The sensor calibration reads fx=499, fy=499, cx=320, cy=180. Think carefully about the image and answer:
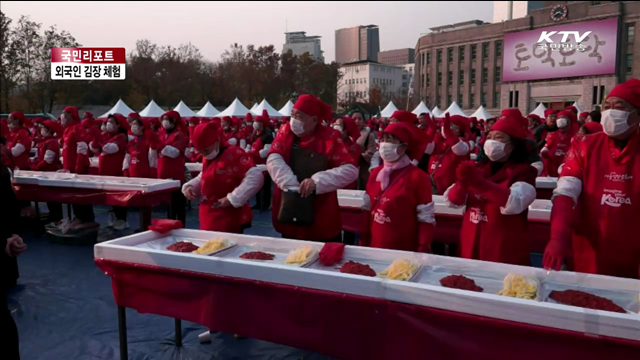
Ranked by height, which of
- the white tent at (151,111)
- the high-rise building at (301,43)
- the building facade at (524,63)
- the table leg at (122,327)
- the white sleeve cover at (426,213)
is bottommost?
the table leg at (122,327)

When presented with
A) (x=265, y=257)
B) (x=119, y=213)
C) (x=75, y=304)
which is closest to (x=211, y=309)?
(x=265, y=257)

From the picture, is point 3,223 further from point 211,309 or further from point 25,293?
point 25,293

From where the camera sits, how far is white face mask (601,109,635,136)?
97.4 inches

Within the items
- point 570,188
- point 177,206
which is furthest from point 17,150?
point 570,188

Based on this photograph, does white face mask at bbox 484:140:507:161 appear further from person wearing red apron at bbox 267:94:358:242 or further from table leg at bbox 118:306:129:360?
table leg at bbox 118:306:129:360

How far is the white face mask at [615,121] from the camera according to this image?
247cm

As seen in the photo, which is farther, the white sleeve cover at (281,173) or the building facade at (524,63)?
the building facade at (524,63)

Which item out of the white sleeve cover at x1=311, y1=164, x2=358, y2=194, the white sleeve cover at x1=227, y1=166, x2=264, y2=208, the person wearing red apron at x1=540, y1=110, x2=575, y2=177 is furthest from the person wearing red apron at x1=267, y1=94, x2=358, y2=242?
the person wearing red apron at x1=540, y1=110, x2=575, y2=177

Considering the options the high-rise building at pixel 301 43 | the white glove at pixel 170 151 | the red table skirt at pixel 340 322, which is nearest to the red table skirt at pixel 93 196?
the white glove at pixel 170 151

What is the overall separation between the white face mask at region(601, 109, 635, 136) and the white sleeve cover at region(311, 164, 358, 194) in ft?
5.14

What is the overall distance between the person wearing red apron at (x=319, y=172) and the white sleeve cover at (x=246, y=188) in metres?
0.21

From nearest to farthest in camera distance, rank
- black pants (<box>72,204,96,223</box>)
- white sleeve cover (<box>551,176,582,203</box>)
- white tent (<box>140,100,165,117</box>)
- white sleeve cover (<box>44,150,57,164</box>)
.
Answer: white sleeve cover (<box>551,176,582,203</box>) → black pants (<box>72,204,96,223</box>) → white sleeve cover (<box>44,150,57,164</box>) → white tent (<box>140,100,165,117</box>)

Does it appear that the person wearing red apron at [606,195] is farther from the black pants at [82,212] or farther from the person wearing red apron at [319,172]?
the black pants at [82,212]

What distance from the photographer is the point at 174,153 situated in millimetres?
7141
